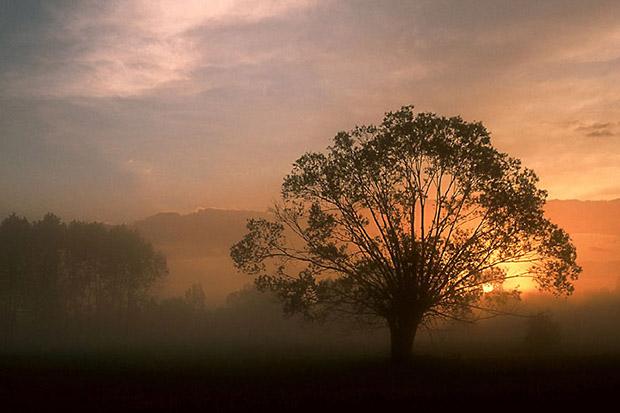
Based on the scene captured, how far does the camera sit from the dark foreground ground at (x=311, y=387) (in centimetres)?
2175

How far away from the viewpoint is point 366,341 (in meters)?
93.7

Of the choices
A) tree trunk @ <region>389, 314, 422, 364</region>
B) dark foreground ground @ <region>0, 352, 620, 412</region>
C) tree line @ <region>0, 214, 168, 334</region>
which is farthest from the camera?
tree line @ <region>0, 214, 168, 334</region>

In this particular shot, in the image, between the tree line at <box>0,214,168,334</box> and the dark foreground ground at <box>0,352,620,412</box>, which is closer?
the dark foreground ground at <box>0,352,620,412</box>

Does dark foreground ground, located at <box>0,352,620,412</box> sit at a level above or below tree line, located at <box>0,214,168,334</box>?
below

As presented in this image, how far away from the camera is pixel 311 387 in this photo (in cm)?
2698

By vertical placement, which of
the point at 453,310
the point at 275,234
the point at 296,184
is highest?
the point at 296,184

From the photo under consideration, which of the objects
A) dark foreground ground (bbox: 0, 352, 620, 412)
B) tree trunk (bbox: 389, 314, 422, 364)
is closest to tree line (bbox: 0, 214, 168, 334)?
dark foreground ground (bbox: 0, 352, 620, 412)

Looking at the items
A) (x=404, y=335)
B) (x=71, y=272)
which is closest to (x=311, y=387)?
(x=404, y=335)

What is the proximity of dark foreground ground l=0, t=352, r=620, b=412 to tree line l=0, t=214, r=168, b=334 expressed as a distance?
52583 mm

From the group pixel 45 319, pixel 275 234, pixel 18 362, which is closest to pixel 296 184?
pixel 275 234

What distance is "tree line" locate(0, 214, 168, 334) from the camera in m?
87.1

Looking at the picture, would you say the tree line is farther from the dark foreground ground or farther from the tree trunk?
the tree trunk

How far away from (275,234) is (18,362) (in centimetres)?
A: 2474

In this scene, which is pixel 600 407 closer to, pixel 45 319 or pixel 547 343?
pixel 547 343
